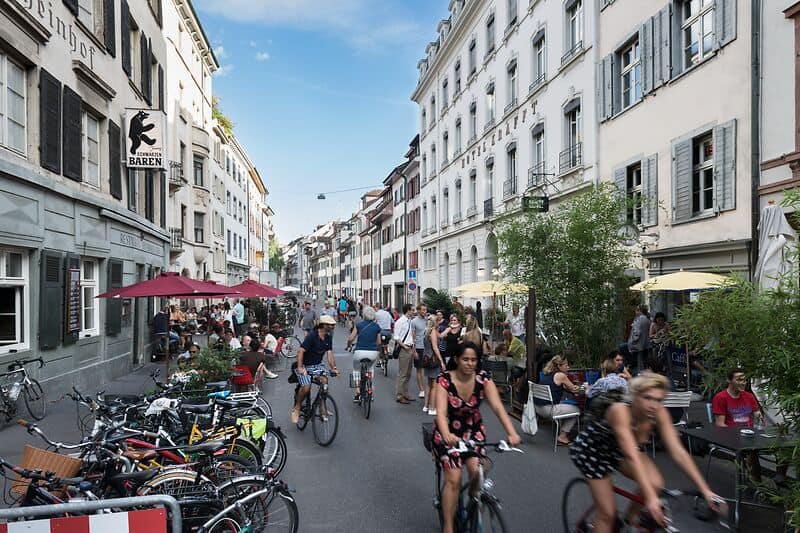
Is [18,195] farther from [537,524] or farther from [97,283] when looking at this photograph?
[537,524]

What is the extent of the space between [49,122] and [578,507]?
11085 millimetres

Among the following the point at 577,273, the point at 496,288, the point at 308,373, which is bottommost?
the point at 308,373

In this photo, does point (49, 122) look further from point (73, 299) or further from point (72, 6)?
point (73, 299)

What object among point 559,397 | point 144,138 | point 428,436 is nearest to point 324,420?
point 559,397

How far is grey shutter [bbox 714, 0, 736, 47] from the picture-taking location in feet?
39.7

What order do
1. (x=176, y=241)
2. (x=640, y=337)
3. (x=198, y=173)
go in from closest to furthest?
(x=640, y=337), (x=176, y=241), (x=198, y=173)

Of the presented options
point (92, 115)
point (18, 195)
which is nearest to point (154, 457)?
point (18, 195)

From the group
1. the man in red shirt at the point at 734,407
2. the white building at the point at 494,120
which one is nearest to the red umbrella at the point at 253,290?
the white building at the point at 494,120

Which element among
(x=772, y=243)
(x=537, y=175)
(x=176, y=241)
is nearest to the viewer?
(x=772, y=243)

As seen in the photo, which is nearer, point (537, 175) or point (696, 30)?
point (696, 30)

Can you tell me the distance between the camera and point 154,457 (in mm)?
5363

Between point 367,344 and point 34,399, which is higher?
point 367,344

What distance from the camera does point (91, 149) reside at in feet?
48.2

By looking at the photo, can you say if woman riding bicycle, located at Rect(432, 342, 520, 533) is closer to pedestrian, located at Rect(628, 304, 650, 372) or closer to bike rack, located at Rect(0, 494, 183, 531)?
bike rack, located at Rect(0, 494, 183, 531)
